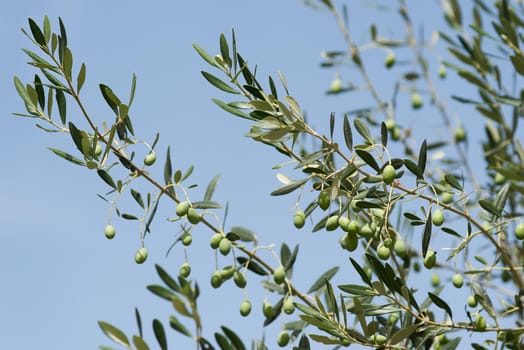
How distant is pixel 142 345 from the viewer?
1515 mm

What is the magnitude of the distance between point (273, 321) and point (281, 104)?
721 mm

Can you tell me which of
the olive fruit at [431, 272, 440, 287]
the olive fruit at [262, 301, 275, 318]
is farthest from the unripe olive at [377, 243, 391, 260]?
the olive fruit at [431, 272, 440, 287]

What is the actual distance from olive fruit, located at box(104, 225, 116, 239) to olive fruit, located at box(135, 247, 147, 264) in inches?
4.7

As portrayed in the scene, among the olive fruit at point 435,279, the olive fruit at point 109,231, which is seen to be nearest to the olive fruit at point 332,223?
the olive fruit at point 109,231

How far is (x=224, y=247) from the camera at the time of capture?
7.54 ft

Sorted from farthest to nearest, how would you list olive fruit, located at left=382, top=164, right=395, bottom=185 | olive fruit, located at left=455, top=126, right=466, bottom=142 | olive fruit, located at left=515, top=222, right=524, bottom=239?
olive fruit, located at left=455, top=126, right=466, bottom=142, olive fruit, located at left=515, top=222, right=524, bottom=239, olive fruit, located at left=382, top=164, right=395, bottom=185

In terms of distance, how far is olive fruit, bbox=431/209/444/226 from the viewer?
2207mm

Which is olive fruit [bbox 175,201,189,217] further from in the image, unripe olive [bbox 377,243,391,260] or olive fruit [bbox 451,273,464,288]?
olive fruit [bbox 451,273,464,288]

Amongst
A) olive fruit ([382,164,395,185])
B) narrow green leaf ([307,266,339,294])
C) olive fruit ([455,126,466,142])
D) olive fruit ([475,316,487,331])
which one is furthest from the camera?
olive fruit ([455,126,466,142])

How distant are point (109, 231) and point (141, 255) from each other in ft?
0.46

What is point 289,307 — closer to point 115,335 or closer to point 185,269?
point 185,269

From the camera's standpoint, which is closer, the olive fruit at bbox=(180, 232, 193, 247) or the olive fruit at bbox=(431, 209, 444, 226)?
the olive fruit at bbox=(431, 209, 444, 226)

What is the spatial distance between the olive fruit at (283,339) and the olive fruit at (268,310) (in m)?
0.06

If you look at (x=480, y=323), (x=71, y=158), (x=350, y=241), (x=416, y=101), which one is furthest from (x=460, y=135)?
(x=71, y=158)
